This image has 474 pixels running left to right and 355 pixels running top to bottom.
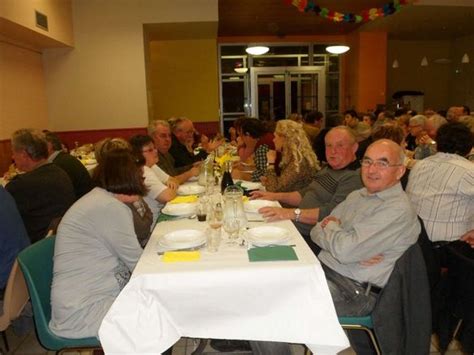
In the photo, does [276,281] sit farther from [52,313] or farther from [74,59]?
[74,59]

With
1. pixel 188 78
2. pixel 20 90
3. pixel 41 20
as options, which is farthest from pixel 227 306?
pixel 188 78

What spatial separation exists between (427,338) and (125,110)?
6609 millimetres

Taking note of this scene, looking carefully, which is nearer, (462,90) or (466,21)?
(466,21)

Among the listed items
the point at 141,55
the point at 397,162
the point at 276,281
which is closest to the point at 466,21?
the point at 141,55

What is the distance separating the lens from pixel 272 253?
188cm

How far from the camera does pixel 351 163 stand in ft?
9.02

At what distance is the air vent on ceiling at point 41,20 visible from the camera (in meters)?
5.86

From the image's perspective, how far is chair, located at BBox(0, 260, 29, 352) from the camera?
2.04m

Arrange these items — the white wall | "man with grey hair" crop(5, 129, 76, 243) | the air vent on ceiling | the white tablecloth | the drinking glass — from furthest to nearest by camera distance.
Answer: the white wall, the air vent on ceiling, "man with grey hair" crop(5, 129, 76, 243), the drinking glass, the white tablecloth

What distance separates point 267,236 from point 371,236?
18.7 inches

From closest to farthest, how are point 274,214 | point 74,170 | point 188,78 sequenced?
1. point 274,214
2. point 74,170
3. point 188,78

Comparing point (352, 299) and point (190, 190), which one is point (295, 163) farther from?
point (352, 299)

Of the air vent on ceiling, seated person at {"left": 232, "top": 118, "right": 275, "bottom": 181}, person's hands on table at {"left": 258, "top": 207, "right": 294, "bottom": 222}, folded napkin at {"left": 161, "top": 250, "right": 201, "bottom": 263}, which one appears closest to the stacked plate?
seated person at {"left": 232, "top": 118, "right": 275, "bottom": 181}

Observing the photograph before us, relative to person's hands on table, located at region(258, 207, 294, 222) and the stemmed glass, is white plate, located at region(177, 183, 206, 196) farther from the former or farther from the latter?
the stemmed glass
